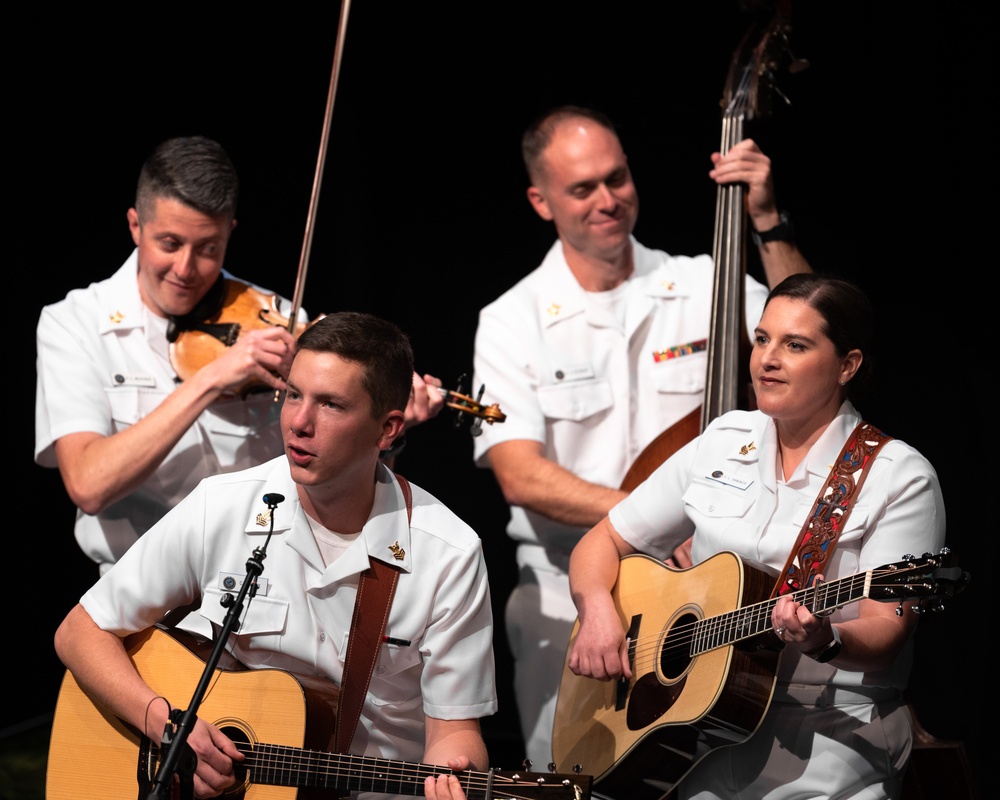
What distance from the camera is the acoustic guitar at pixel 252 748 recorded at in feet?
8.95

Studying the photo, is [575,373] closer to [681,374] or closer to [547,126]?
[681,374]

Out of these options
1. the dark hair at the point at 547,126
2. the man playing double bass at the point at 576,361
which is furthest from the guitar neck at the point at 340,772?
the dark hair at the point at 547,126

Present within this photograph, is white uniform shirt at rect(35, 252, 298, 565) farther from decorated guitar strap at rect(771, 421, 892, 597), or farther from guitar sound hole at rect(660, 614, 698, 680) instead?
decorated guitar strap at rect(771, 421, 892, 597)

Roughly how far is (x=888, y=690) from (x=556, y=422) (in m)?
1.64

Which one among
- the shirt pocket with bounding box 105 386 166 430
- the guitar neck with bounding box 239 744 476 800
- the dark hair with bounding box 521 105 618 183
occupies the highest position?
the dark hair with bounding box 521 105 618 183

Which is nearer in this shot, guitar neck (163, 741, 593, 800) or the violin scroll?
guitar neck (163, 741, 593, 800)

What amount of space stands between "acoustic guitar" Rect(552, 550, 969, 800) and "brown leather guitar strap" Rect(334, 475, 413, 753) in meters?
0.65

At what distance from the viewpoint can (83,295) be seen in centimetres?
403

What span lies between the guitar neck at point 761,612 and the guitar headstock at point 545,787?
448 mm

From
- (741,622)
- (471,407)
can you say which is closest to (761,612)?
(741,622)

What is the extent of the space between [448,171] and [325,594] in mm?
2724

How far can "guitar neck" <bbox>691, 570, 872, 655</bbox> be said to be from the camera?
101 inches

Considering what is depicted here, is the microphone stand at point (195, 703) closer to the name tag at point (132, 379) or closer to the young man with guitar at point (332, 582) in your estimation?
the young man with guitar at point (332, 582)

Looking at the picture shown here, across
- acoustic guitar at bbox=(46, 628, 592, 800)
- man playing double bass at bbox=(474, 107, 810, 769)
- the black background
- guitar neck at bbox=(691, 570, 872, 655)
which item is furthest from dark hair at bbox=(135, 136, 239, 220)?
guitar neck at bbox=(691, 570, 872, 655)
